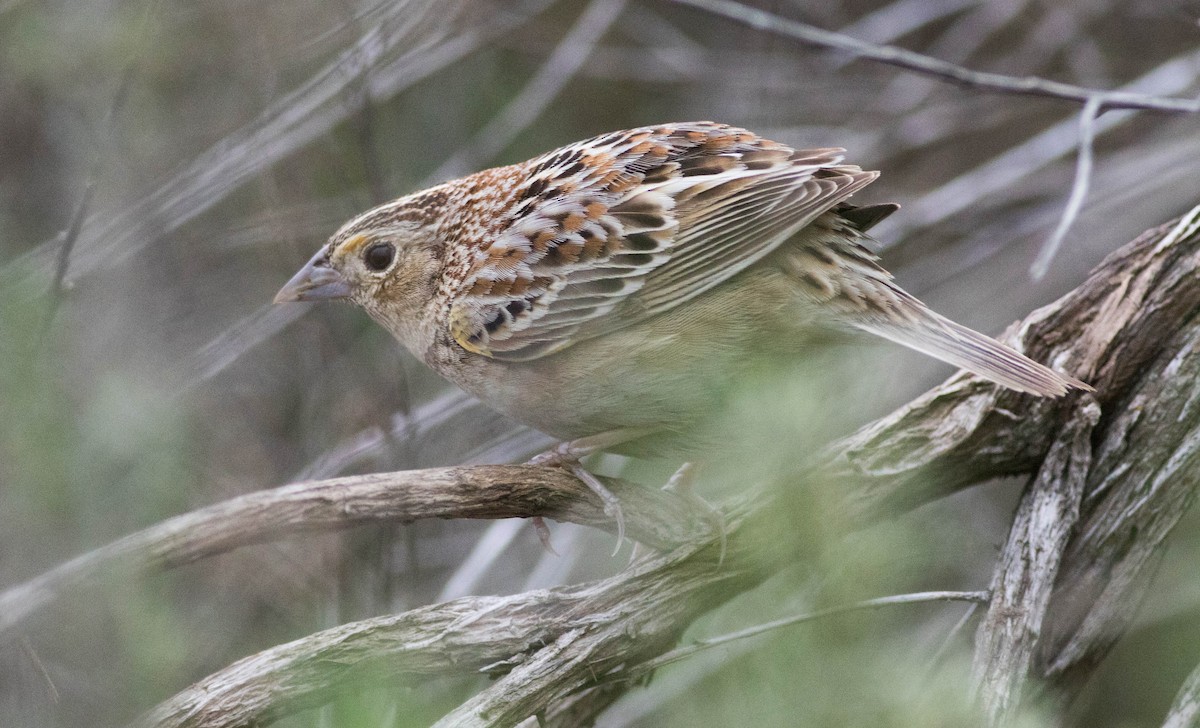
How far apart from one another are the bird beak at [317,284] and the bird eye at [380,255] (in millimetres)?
124

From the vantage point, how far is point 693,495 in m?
3.41

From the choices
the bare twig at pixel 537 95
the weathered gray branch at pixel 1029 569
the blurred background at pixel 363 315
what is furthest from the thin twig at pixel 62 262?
the weathered gray branch at pixel 1029 569

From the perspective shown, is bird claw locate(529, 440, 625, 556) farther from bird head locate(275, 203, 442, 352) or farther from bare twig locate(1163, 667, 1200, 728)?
bare twig locate(1163, 667, 1200, 728)

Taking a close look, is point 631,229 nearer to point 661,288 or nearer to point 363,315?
point 661,288

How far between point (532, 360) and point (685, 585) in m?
0.86

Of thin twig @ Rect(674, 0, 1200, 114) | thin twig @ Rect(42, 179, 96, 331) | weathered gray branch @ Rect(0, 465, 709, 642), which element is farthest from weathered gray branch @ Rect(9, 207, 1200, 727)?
thin twig @ Rect(42, 179, 96, 331)

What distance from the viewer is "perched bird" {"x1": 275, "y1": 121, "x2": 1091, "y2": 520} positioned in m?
3.34

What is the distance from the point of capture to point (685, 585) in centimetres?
310

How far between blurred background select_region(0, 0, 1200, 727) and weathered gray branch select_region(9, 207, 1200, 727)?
0.18 metres

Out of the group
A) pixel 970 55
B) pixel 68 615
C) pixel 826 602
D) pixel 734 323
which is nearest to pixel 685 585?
pixel 734 323

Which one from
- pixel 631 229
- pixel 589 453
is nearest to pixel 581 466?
pixel 589 453

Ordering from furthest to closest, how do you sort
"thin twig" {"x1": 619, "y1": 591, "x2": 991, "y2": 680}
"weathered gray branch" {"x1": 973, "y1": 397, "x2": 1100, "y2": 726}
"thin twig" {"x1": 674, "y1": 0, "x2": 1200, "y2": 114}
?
"thin twig" {"x1": 674, "y1": 0, "x2": 1200, "y2": 114} → "weathered gray branch" {"x1": 973, "y1": 397, "x2": 1100, "y2": 726} → "thin twig" {"x1": 619, "y1": 591, "x2": 991, "y2": 680}

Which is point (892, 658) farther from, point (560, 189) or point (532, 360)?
point (560, 189)

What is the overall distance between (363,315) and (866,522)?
3.69 m
